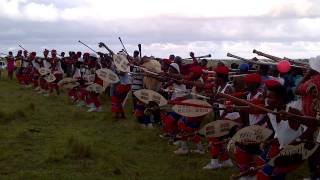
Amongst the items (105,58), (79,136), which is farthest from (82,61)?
(79,136)

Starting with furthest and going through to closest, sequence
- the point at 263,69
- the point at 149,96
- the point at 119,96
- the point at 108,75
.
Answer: the point at 119,96
the point at 108,75
the point at 263,69
the point at 149,96

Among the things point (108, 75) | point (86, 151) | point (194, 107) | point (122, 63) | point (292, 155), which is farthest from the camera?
point (108, 75)

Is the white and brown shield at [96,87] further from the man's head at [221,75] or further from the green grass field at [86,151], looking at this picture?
the man's head at [221,75]

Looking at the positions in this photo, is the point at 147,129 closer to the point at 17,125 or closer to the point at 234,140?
the point at 17,125

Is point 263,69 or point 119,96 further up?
point 263,69

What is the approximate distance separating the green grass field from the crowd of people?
457 millimetres

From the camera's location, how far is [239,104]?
6.31 meters

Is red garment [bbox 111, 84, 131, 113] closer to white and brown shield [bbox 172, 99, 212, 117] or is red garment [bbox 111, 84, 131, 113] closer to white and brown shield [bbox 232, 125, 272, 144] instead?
white and brown shield [bbox 172, 99, 212, 117]

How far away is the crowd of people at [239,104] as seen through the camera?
6.62 m

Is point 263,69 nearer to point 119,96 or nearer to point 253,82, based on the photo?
point 253,82

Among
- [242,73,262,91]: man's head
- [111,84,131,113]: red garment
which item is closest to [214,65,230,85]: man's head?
[242,73,262,91]: man's head

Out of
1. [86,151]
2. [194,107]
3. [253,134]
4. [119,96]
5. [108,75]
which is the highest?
[194,107]

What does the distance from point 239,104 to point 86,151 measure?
5.29 metres

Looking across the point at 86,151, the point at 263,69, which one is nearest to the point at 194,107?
the point at 263,69
